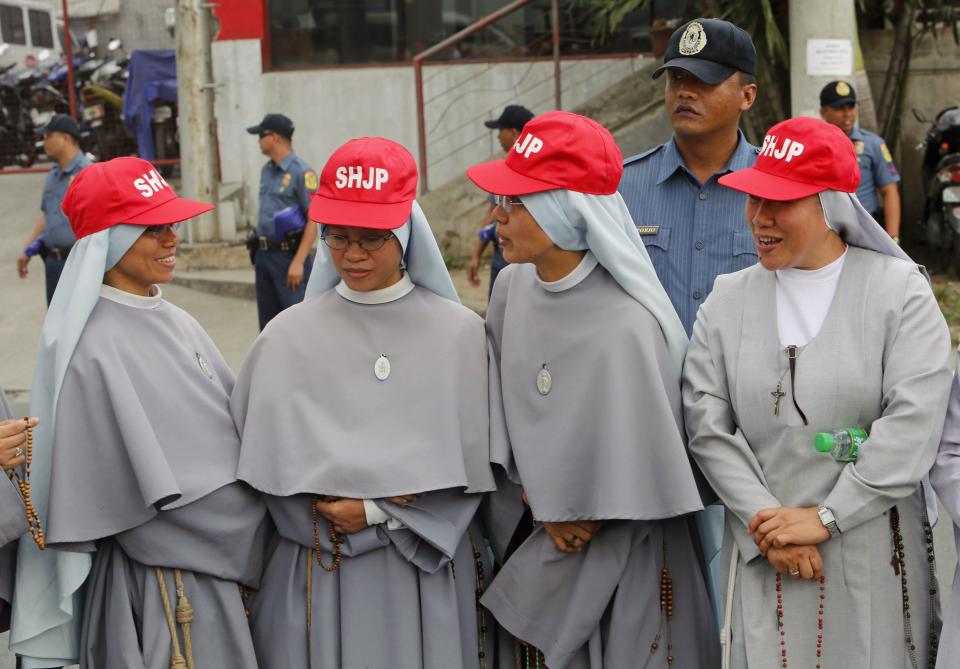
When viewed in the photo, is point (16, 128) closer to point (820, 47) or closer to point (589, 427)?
point (820, 47)

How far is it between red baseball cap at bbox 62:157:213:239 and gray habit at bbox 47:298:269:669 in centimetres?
23

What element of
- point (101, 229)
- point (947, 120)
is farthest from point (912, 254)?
point (101, 229)

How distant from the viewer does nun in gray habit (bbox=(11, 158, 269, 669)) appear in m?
3.18

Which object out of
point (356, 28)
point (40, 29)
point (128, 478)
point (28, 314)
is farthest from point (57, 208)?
point (40, 29)

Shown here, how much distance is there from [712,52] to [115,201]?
185cm

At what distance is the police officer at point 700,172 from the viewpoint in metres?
3.80

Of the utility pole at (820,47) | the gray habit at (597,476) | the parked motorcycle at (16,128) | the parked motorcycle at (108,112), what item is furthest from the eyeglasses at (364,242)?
the parked motorcycle at (16,128)

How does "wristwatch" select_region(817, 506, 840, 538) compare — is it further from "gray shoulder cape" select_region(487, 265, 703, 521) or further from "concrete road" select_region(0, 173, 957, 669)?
"concrete road" select_region(0, 173, 957, 669)

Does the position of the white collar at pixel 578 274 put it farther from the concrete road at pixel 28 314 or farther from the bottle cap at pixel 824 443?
the concrete road at pixel 28 314

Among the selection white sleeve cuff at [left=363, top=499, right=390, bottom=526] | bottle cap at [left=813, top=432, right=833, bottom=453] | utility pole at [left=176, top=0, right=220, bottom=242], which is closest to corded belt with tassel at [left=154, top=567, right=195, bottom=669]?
white sleeve cuff at [left=363, top=499, right=390, bottom=526]

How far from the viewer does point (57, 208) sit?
338 inches

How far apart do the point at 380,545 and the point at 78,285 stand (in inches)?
41.5

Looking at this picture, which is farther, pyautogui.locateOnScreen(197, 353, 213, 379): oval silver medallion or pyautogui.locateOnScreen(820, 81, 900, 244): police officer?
pyautogui.locateOnScreen(820, 81, 900, 244): police officer

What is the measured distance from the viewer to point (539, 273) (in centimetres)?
336
